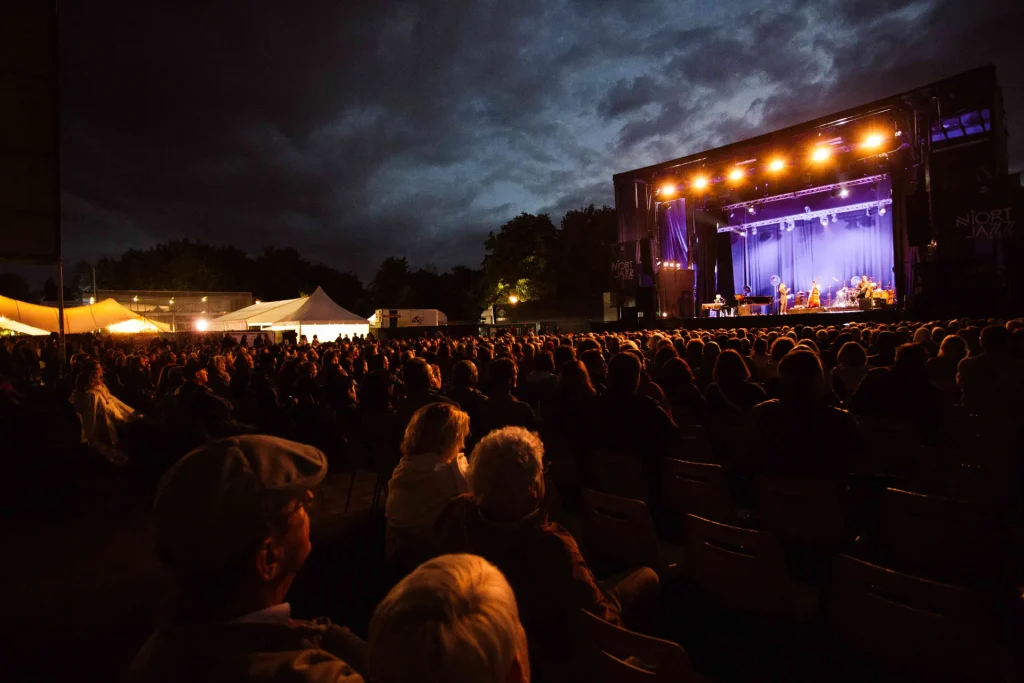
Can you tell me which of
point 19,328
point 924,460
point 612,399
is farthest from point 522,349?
point 19,328

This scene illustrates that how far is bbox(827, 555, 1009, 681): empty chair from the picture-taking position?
146 cm

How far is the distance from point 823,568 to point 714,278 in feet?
70.3

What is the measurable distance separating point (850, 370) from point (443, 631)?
6160 millimetres

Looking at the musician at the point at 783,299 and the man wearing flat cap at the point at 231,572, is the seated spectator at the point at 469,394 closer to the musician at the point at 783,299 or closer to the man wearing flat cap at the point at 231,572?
the man wearing flat cap at the point at 231,572

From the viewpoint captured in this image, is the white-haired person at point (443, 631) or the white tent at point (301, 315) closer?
the white-haired person at point (443, 631)

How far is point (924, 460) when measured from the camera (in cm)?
283

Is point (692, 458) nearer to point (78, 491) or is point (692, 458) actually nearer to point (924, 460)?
point (924, 460)

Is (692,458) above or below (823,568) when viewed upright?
above

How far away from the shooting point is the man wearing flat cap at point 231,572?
3.01 ft

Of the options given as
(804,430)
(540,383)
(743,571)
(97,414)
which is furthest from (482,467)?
(97,414)

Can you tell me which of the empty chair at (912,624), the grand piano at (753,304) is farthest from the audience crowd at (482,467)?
the grand piano at (753,304)

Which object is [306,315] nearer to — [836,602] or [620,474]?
[620,474]

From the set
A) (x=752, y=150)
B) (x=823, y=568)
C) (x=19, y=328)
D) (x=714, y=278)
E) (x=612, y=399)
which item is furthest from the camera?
(x=19, y=328)

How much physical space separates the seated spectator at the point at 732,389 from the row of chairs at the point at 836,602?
7.17 ft
